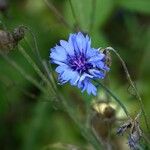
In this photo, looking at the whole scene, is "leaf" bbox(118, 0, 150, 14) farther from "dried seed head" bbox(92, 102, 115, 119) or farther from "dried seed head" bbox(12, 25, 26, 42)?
"dried seed head" bbox(12, 25, 26, 42)

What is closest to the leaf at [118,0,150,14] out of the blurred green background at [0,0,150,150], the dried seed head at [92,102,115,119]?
the blurred green background at [0,0,150,150]

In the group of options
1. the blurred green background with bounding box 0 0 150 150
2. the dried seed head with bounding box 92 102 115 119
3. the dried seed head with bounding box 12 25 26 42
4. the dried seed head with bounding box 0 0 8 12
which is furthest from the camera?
the blurred green background with bounding box 0 0 150 150

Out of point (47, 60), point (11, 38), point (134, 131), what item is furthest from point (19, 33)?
point (47, 60)

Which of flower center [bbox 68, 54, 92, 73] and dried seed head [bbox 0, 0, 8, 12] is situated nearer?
flower center [bbox 68, 54, 92, 73]

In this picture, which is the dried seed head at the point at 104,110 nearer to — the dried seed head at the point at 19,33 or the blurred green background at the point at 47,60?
the blurred green background at the point at 47,60

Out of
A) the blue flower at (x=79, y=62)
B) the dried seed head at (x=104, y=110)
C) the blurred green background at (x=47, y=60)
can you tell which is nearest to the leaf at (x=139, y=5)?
the blurred green background at (x=47, y=60)

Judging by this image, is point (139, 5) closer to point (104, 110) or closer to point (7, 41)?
point (104, 110)

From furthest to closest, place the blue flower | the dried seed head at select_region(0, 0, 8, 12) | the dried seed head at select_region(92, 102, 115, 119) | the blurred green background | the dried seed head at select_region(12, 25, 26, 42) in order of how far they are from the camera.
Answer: the blurred green background, the dried seed head at select_region(0, 0, 8, 12), the dried seed head at select_region(92, 102, 115, 119), the dried seed head at select_region(12, 25, 26, 42), the blue flower

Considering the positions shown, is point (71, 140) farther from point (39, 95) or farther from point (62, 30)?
point (62, 30)

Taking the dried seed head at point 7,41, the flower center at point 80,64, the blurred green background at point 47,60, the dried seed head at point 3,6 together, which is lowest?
the blurred green background at point 47,60
